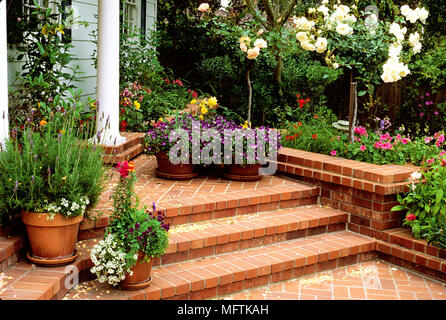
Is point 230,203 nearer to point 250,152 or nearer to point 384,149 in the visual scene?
point 250,152

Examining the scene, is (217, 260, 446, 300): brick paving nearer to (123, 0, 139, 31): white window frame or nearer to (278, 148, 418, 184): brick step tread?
(278, 148, 418, 184): brick step tread

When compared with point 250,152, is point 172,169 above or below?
below

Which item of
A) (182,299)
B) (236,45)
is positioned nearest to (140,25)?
(236,45)

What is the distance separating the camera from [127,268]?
3750mm

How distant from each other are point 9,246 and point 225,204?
2.04 metres

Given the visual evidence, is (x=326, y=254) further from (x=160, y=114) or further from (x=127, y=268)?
(x=160, y=114)

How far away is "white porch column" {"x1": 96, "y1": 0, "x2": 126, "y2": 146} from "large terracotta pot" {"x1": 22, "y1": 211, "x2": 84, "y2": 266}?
2.17 m

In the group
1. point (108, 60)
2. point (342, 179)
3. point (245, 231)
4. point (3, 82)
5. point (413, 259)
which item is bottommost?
point (413, 259)

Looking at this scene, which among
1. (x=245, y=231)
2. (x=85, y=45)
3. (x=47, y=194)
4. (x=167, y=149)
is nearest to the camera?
(x=47, y=194)

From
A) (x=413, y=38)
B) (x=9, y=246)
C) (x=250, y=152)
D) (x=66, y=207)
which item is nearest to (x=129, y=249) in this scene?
(x=66, y=207)

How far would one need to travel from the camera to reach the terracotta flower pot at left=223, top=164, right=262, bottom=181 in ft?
19.6

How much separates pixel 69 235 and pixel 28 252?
0.34 metres

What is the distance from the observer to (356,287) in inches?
183


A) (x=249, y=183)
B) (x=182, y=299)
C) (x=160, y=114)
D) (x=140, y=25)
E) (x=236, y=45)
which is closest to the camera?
(x=182, y=299)
